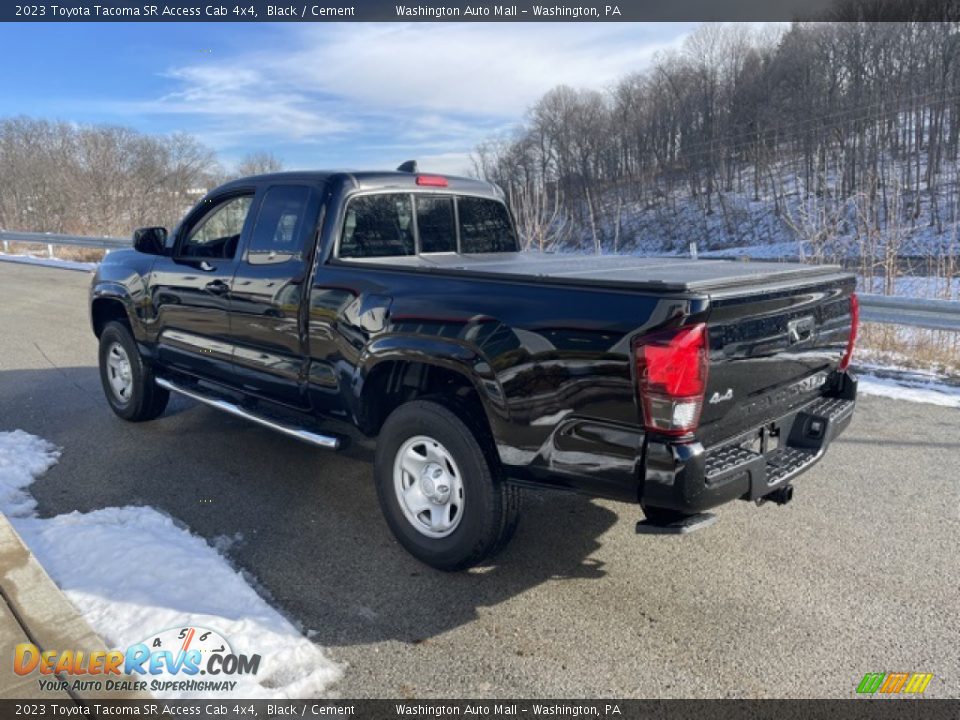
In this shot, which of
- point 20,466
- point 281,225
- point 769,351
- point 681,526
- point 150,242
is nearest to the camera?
point 681,526

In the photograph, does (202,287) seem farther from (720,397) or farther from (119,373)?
(720,397)

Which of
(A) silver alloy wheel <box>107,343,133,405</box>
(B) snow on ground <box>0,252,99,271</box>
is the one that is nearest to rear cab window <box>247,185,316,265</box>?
(A) silver alloy wheel <box>107,343,133,405</box>

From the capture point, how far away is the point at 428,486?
3.55 meters

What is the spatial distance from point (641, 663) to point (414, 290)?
6.40 feet

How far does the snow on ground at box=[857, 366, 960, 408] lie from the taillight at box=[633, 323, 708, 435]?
4.32 m

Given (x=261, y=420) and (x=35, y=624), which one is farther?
(x=261, y=420)

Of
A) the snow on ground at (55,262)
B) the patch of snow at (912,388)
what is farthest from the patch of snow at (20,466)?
the snow on ground at (55,262)

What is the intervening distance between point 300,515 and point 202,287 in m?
1.81

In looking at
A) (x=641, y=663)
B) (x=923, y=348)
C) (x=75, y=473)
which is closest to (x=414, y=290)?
(x=641, y=663)

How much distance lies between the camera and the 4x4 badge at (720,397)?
2.82 metres

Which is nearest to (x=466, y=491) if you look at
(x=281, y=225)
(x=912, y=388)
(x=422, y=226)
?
(x=422, y=226)

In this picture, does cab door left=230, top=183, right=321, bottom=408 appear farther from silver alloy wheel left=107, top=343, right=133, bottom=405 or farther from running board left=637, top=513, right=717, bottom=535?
running board left=637, top=513, right=717, bottom=535

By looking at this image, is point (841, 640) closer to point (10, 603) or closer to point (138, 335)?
point (10, 603)

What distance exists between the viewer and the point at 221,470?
491 centimetres
